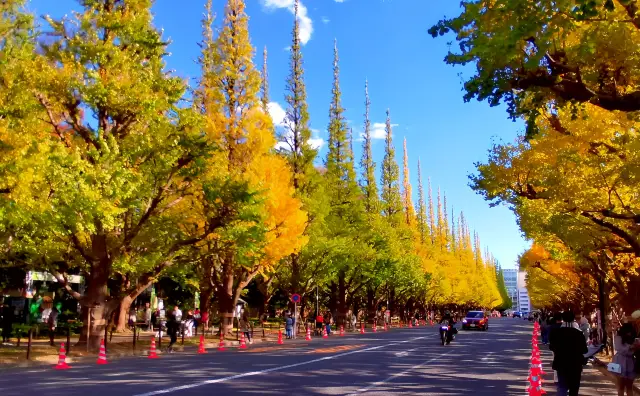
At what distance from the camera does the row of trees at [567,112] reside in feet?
23.0

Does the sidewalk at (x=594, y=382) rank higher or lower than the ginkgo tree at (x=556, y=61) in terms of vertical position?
lower

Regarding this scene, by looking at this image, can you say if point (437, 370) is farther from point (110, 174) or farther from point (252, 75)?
point (252, 75)

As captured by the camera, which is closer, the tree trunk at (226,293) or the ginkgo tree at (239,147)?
the ginkgo tree at (239,147)

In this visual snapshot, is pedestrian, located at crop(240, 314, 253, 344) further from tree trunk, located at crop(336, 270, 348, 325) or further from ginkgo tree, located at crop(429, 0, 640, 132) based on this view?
ginkgo tree, located at crop(429, 0, 640, 132)

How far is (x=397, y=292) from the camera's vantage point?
68188 mm

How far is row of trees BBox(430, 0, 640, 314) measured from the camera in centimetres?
700

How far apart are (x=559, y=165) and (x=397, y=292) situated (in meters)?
54.7

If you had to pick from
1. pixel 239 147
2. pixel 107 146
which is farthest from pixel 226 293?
pixel 107 146

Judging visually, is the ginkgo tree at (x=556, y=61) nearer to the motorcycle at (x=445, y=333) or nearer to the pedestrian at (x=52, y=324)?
the pedestrian at (x=52, y=324)

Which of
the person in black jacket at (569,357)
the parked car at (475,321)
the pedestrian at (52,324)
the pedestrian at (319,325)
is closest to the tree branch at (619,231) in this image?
the person in black jacket at (569,357)

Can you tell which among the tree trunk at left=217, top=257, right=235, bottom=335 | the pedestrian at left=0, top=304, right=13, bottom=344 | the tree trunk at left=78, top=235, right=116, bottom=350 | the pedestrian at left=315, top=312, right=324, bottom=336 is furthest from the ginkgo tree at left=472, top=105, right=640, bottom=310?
the pedestrian at left=315, top=312, right=324, bottom=336

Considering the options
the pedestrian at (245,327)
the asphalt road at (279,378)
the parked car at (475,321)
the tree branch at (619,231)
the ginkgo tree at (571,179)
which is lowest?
the parked car at (475,321)

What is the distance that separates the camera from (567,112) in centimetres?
1488

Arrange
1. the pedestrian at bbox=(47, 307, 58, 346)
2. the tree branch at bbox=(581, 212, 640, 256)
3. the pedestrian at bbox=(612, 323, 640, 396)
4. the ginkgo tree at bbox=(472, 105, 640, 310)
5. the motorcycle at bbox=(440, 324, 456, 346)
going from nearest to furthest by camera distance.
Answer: the pedestrian at bbox=(612, 323, 640, 396)
the ginkgo tree at bbox=(472, 105, 640, 310)
the tree branch at bbox=(581, 212, 640, 256)
the pedestrian at bbox=(47, 307, 58, 346)
the motorcycle at bbox=(440, 324, 456, 346)
